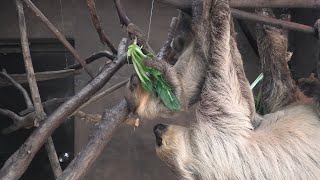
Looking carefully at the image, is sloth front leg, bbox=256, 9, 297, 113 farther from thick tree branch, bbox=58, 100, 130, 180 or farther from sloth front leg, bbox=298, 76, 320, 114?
thick tree branch, bbox=58, 100, 130, 180

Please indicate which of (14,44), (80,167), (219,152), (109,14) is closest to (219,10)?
(219,152)

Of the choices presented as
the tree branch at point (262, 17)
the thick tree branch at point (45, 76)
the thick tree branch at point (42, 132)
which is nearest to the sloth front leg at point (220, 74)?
the tree branch at point (262, 17)

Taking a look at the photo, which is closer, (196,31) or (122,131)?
(196,31)

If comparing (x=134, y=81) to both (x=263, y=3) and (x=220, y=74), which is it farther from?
(x=263, y=3)

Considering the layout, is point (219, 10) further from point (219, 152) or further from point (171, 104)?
point (219, 152)

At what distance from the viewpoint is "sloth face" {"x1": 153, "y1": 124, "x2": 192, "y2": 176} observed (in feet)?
8.31

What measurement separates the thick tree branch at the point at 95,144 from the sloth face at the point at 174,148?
25 centimetres

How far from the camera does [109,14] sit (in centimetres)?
504

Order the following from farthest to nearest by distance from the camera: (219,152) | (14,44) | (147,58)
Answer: (14,44) < (219,152) < (147,58)

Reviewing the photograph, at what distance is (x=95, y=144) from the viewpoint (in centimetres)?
257

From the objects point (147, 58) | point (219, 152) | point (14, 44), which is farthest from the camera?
point (14, 44)

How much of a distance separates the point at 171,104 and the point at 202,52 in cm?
29

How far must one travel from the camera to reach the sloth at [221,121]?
2.39 meters

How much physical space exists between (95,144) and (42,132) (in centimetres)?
26
